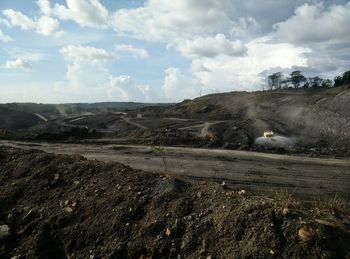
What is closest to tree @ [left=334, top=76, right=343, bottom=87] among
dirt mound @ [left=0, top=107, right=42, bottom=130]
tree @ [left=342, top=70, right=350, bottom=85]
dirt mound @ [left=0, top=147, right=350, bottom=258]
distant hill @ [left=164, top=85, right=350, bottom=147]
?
tree @ [left=342, top=70, right=350, bottom=85]

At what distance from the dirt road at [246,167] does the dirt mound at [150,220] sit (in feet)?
15.4

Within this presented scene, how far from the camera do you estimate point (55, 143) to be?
86.7ft

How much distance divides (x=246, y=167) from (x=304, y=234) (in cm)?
1036

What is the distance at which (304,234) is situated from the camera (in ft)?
23.3

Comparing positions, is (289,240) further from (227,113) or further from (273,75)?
(273,75)

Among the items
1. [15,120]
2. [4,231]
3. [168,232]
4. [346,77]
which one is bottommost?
[4,231]

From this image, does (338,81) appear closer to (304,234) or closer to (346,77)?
(346,77)

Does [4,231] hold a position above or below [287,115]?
below

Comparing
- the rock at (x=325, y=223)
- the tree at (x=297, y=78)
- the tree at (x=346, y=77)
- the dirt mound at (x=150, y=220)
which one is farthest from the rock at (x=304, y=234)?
the tree at (x=297, y=78)

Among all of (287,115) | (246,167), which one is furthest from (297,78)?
(246,167)

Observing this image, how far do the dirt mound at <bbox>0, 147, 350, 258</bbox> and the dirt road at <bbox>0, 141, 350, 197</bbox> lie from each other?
468 centimetres

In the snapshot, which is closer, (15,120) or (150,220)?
(150,220)

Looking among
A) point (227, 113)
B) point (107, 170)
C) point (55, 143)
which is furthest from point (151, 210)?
point (227, 113)

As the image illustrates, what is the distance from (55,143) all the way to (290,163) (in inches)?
619
